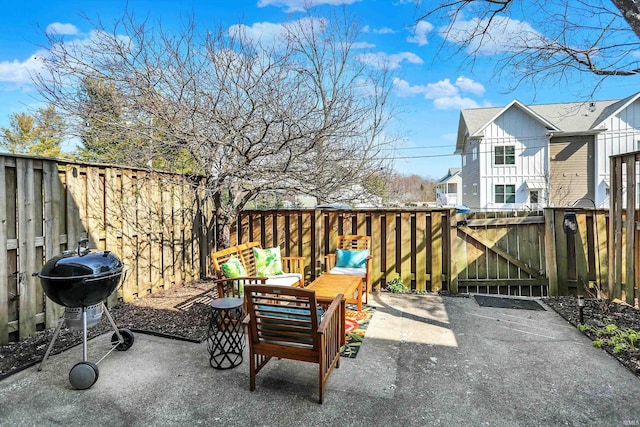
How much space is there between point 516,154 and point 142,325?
1647cm

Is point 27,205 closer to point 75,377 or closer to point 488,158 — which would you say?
point 75,377

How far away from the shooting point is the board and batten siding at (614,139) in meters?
14.1

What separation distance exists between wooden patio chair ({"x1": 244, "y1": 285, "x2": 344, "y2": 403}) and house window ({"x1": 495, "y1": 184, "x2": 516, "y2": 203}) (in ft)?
50.7

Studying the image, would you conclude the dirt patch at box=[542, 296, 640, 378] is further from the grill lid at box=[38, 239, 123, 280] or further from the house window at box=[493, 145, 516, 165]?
→ the house window at box=[493, 145, 516, 165]

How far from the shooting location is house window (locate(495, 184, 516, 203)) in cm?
1545

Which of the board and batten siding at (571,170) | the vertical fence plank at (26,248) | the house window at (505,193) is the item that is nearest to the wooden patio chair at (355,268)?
the vertical fence plank at (26,248)

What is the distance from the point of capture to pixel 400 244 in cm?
561

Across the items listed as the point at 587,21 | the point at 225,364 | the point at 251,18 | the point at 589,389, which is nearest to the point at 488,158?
the point at 587,21

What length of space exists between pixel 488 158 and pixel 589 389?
14874 mm

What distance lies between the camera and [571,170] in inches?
593

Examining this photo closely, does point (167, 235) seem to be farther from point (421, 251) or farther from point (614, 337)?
point (614, 337)

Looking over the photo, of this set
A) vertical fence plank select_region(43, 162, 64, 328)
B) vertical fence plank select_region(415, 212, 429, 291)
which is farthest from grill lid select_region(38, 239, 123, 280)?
vertical fence plank select_region(415, 212, 429, 291)

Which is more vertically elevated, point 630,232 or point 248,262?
point 630,232

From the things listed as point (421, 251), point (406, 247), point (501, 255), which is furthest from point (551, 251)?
point (406, 247)
